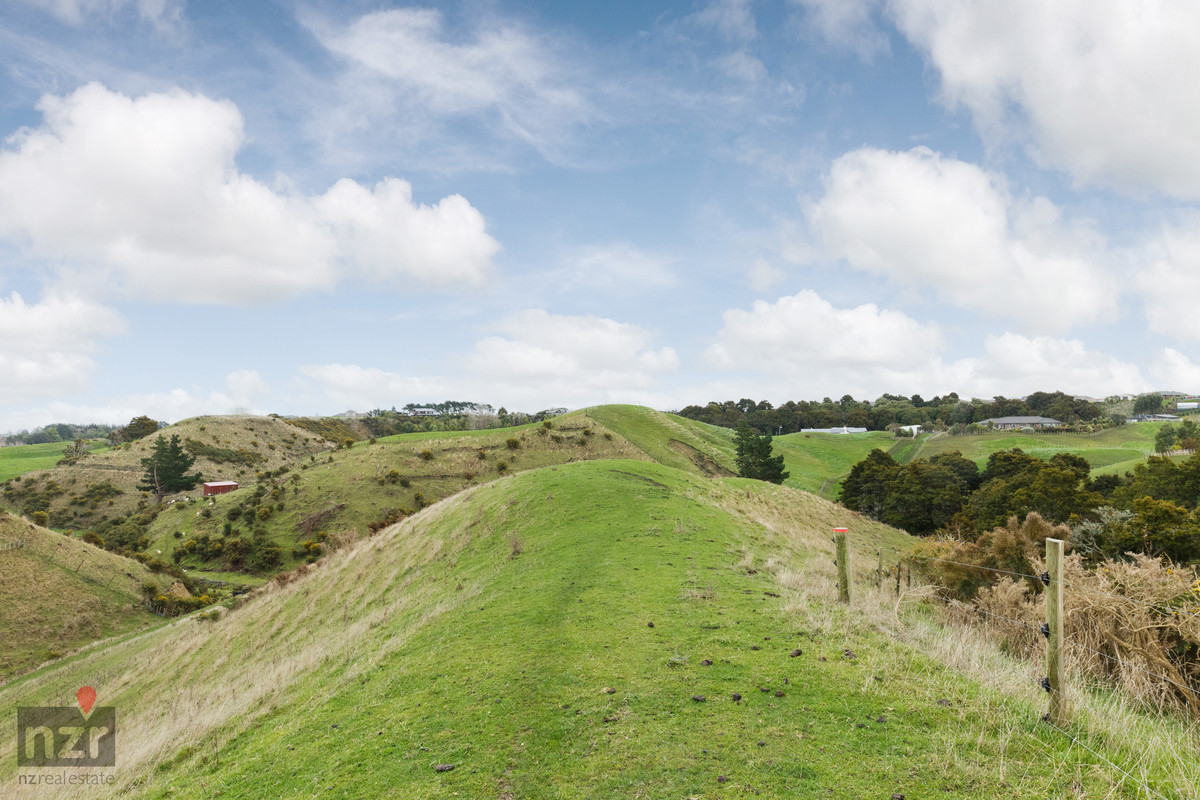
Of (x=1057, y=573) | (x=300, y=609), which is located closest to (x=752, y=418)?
(x=300, y=609)

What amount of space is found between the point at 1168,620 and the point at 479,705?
1171 cm

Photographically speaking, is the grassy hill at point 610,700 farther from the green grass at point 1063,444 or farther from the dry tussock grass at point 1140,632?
the green grass at point 1063,444

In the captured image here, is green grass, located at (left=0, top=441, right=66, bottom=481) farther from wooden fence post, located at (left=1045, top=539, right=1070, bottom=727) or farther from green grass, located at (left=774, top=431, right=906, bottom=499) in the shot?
green grass, located at (left=774, top=431, right=906, bottom=499)

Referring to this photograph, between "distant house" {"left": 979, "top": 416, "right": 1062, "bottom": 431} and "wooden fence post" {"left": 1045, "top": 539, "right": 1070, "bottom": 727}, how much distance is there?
16897cm

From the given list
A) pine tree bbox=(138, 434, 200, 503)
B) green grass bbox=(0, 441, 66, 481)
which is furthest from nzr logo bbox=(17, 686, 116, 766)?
green grass bbox=(0, 441, 66, 481)

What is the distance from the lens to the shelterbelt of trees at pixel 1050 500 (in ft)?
89.1

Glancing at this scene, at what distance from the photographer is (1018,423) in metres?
155

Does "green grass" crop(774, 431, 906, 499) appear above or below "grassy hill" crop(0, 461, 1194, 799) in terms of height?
below

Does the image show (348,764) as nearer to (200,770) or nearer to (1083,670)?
(200,770)

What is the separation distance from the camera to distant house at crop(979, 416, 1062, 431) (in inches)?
5758

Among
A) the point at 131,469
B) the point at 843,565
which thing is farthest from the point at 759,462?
the point at 131,469

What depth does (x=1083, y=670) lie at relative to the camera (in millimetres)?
9078

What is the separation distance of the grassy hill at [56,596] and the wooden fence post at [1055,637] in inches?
1897

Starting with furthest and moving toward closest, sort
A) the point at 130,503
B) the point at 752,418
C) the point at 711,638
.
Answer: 1. the point at 752,418
2. the point at 130,503
3. the point at 711,638
